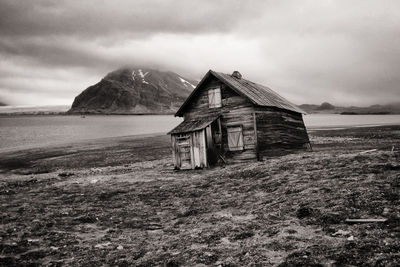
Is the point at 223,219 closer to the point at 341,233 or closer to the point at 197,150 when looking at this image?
the point at 341,233

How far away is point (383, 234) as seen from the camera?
7.51 meters

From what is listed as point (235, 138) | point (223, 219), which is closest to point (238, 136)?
point (235, 138)

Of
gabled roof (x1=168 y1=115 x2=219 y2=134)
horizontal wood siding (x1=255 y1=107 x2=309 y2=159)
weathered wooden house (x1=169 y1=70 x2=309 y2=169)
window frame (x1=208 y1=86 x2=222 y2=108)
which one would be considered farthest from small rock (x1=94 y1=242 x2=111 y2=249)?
window frame (x1=208 y1=86 x2=222 y2=108)

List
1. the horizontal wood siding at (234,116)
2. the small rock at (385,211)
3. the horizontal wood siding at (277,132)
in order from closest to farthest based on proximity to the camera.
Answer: the small rock at (385,211), the horizontal wood siding at (234,116), the horizontal wood siding at (277,132)

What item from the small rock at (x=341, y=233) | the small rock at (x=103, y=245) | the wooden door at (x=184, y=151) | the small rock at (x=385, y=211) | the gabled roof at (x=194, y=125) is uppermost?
the gabled roof at (x=194, y=125)

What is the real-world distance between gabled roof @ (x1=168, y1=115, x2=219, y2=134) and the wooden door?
47 centimetres

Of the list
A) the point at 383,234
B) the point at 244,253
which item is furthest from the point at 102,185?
the point at 383,234

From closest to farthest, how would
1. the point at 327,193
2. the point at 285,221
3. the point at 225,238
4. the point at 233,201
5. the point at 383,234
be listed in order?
the point at 383,234 → the point at 225,238 → the point at 285,221 → the point at 327,193 → the point at 233,201

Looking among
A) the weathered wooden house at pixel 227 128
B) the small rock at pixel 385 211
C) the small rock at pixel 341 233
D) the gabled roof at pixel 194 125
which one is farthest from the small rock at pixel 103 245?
the gabled roof at pixel 194 125

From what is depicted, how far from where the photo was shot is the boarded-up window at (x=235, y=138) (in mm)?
23442

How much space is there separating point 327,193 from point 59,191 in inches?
548

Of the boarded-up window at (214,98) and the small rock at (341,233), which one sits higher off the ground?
the boarded-up window at (214,98)

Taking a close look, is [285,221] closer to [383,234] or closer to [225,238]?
[225,238]

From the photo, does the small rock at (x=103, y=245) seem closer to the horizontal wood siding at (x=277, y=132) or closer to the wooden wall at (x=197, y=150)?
the wooden wall at (x=197, y=150)
